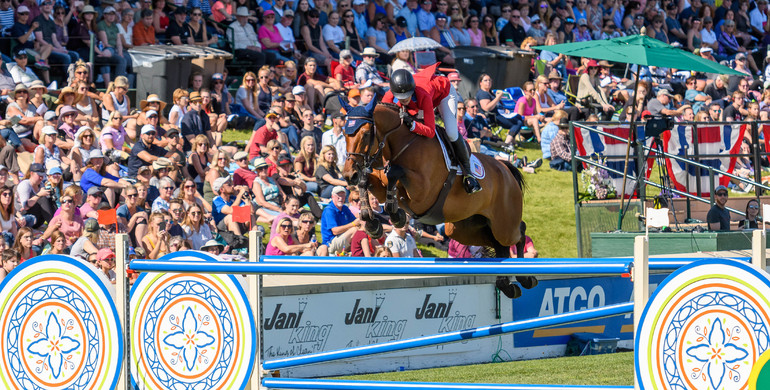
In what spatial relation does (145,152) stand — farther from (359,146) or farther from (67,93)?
(359,146)

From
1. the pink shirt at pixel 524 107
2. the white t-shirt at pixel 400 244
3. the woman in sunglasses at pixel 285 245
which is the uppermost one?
the pink shirt at pixel 524 107

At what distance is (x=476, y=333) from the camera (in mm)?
5520

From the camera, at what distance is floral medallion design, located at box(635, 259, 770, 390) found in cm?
434

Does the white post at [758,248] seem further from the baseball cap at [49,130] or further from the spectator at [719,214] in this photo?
the baseball cap at [49,130]

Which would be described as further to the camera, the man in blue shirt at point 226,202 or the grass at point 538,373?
the man in blue shirt at point 226,202

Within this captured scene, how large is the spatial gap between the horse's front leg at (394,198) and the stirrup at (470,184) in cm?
64

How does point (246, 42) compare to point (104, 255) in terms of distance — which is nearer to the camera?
point (104, 255)

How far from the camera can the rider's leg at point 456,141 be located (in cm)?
877

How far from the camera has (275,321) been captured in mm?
9312

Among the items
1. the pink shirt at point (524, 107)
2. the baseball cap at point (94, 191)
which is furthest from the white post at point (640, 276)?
the pink shirt at point (524, 107)

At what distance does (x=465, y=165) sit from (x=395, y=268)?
3.70 metres

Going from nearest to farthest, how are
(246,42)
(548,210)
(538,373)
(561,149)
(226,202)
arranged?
1. (538,373)
2. (226,202)
3. (548,210)
4. (561,149)
5. (246,42)

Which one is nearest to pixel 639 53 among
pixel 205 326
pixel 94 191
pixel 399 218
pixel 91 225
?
pixel 399 218

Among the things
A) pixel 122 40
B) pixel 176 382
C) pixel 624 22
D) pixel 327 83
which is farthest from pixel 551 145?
pixel 176 382
